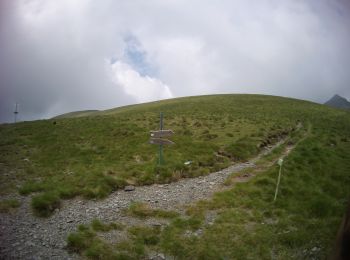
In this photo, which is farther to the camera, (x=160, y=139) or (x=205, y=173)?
(x=160, y=139)

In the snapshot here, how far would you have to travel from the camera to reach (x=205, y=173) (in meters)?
21.2

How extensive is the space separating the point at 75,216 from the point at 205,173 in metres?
9.70

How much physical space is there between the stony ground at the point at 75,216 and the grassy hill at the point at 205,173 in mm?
743

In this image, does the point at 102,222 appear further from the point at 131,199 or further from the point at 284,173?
the point at 284,173

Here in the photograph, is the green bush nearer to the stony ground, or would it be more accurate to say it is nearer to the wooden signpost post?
the stony ground

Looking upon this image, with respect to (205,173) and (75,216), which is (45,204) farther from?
(205,173)

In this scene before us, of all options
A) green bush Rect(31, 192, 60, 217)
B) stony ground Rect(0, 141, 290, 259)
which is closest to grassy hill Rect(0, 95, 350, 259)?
green bush Rect(31, 192, 60, 217)

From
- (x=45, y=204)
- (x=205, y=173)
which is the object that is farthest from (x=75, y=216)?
(x=205, y=173)

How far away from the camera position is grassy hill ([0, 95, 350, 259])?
12367 mm

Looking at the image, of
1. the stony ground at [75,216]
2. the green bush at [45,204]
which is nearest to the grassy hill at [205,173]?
the green bush at [45,204]

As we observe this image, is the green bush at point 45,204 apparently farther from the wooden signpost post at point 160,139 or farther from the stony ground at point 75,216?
the wooden signpost post at point 160,139

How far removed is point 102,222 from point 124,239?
71.1 inches

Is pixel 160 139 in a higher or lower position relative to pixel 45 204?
higher

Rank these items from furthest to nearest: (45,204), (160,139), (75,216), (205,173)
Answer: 1. (160,139)
2. (205,173)
3. (45,204)
4. (75,216)
